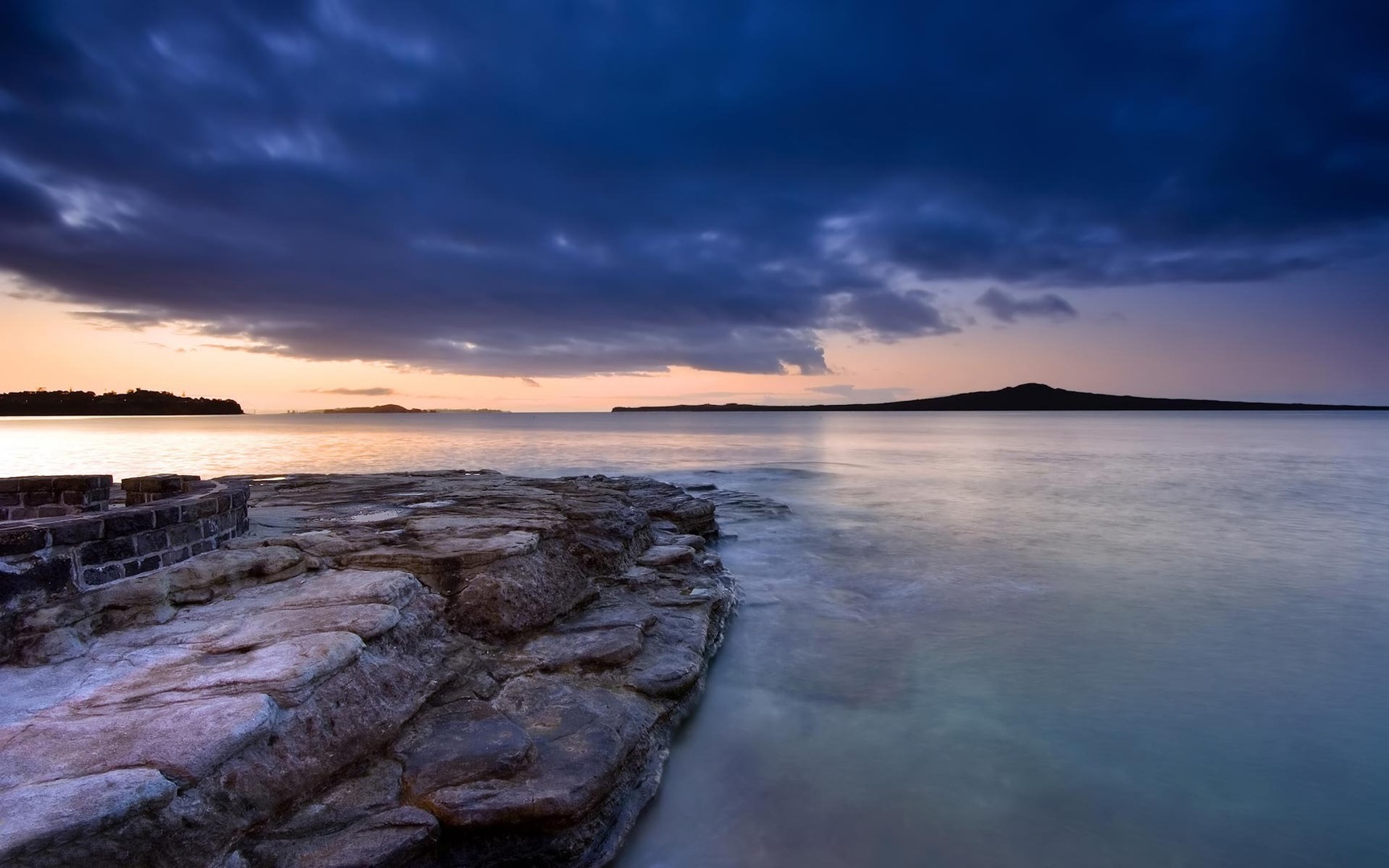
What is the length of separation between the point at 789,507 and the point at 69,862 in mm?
16509

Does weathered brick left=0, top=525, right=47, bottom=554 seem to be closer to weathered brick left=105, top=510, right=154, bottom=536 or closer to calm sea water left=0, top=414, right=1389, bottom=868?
weathered brick left=105, top=510, right=154, bottom=536

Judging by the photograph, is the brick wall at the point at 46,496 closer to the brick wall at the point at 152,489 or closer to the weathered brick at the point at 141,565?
the brick wall at the point at 152,489

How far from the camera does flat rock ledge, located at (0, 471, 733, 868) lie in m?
3.29

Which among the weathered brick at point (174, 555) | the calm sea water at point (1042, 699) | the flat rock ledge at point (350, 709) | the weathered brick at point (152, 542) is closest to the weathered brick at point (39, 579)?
the flat rock ledge at point (350, 709)

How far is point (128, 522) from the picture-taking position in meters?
5.18

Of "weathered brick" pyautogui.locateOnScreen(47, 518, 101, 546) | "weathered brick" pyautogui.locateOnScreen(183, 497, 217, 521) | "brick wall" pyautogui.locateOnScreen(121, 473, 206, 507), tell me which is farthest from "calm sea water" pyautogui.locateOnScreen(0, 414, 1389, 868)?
"brick wall" pyautogui.locateOnScreen(121, 473, 206, 507)

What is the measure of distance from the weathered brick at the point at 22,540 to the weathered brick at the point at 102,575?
0.38m

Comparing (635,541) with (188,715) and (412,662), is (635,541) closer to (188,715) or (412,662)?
(412,662)

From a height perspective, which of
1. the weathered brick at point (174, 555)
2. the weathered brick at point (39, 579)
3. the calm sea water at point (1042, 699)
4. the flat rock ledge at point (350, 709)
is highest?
the weathered brick at point (39, 579)

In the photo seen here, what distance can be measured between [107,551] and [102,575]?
177mm

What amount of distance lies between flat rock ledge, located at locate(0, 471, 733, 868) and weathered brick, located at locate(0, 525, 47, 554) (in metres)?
0.49

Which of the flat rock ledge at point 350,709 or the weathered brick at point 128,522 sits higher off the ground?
the weathered brick at point 128,522

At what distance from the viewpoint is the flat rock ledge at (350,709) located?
10.8 ft

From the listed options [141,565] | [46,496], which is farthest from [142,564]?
[46,496]
